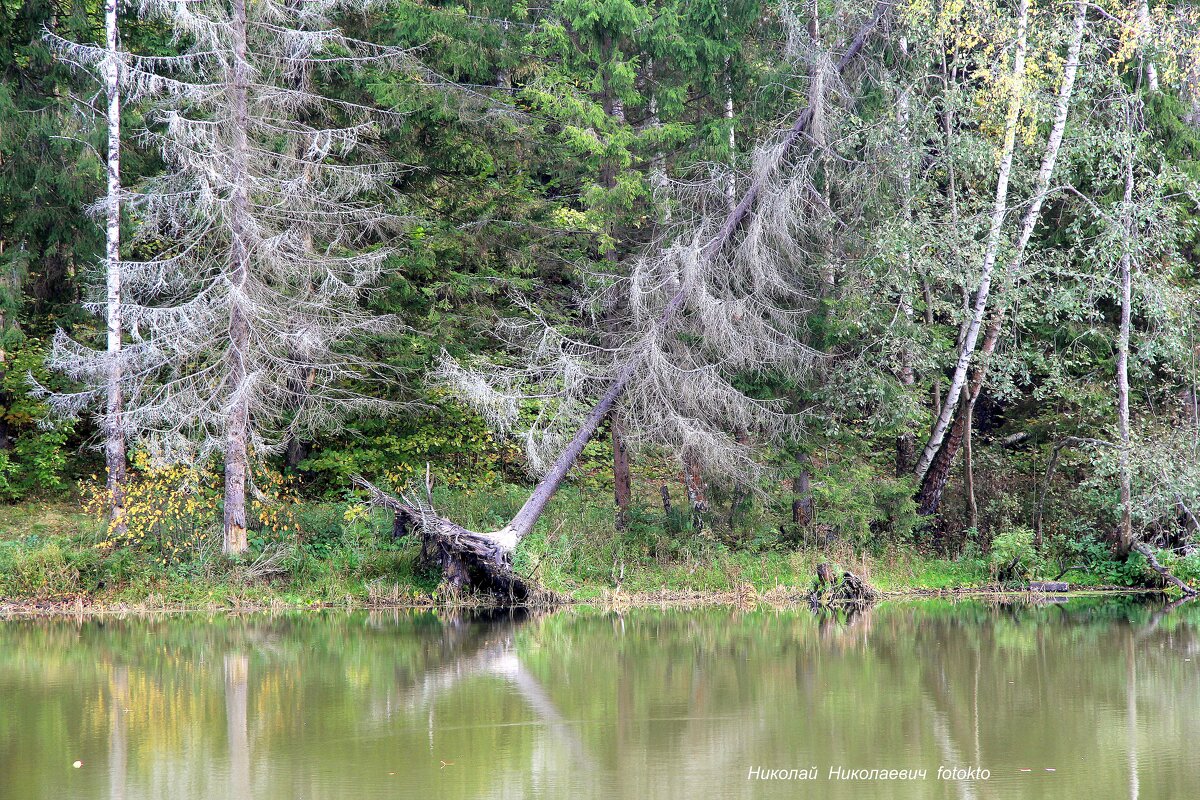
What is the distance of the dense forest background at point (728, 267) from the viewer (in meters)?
16.5

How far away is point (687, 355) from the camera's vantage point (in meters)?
16.9

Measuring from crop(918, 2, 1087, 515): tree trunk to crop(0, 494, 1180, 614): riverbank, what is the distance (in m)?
1.19

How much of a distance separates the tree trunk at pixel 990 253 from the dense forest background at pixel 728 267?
0.23ft

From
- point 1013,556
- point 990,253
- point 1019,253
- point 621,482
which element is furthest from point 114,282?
point 1013,556

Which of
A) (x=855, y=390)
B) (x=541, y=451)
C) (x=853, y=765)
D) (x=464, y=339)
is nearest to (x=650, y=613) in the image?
(x=541, y=451)


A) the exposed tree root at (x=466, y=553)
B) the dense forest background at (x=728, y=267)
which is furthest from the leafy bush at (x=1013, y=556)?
the exposed tree root at (x=466, y=553)

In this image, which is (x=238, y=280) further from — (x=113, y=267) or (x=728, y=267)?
(x=728, y=267)

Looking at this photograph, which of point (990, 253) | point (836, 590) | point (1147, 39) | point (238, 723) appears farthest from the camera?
point (990, 253)

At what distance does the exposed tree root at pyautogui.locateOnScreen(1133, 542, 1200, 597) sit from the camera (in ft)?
53.5

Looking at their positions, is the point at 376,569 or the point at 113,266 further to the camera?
the point at 376,569

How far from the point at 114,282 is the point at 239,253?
1.86 meters

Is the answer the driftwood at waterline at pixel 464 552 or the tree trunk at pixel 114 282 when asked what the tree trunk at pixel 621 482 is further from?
the tree trunk at pixel 114 282

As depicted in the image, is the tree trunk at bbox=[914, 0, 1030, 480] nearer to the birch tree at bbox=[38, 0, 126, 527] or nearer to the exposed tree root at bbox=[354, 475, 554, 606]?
the exposed tree root at bbox=[354, 475, 554, 606]

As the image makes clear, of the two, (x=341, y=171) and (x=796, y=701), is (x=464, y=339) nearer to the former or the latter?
(x=341, y=171)
